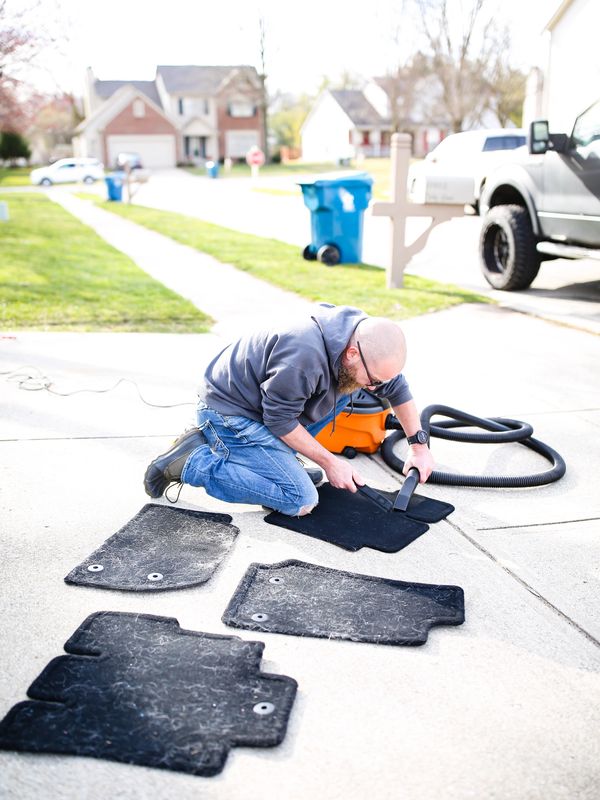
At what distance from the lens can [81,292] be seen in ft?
29.6

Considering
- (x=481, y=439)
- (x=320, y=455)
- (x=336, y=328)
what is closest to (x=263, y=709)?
(x=320, y=455)

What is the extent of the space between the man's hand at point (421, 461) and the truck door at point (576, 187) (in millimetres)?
4836

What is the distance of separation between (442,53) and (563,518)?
42318mm

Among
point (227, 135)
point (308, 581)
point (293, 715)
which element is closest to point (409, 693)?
point (293, 715)

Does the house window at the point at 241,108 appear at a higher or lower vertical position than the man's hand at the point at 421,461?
higher

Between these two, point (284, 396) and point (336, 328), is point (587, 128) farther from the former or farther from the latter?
point (284, 396)

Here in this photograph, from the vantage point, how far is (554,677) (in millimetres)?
2498

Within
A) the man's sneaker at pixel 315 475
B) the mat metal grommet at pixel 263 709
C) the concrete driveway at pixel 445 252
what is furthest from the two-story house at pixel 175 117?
the mat metal grommet at pixel 263 709

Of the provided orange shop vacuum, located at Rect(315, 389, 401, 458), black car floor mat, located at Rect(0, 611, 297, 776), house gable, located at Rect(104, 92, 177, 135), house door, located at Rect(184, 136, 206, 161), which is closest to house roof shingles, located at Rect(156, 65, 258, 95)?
house door, located at Rect(184, 136, 206, 161)

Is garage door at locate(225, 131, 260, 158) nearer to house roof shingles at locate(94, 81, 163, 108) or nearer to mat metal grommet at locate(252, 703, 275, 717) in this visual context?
house roof shingles at locate(94, 81, 163, 108)

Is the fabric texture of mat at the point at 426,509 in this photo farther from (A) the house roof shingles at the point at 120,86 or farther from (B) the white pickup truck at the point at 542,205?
(A) the house roof shingles at the point at 120,86

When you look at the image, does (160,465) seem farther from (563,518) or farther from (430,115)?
(430,115)

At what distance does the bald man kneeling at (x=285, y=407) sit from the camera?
10.6ft

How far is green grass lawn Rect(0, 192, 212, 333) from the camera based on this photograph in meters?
7.48
